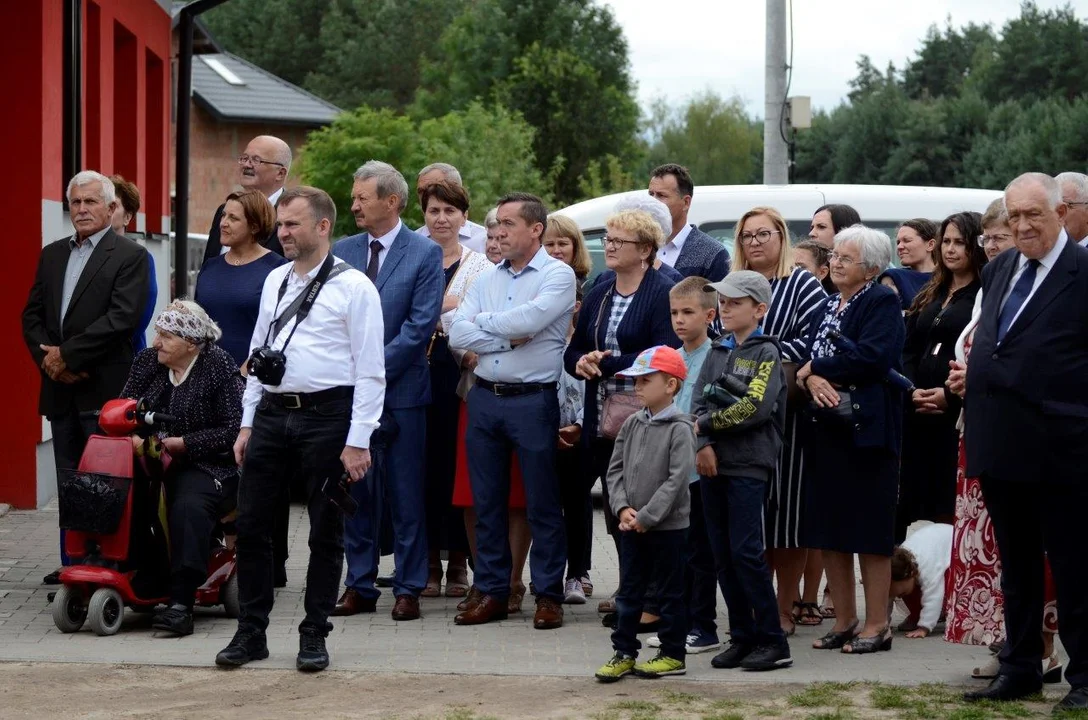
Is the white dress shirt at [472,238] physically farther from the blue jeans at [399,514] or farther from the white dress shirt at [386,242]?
the blue jeans at [399,514]

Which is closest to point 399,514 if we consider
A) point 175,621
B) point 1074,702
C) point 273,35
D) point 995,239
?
point 175,621

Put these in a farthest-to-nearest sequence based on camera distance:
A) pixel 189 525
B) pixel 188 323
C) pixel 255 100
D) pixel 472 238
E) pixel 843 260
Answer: pixel 255 100 → pixel 472 238 → pixel 188 323 → pixel 189 525 → pixel 843 260

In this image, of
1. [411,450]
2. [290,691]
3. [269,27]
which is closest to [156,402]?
[411,450]

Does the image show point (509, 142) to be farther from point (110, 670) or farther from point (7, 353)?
point (110, 670)

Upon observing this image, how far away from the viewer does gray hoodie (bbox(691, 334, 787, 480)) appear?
23.5 ft

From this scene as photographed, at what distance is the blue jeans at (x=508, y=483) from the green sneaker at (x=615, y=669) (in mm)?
1336

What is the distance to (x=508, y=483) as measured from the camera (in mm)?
8406

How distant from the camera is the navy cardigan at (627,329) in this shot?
7.97 meters

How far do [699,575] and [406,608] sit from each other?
158 cm

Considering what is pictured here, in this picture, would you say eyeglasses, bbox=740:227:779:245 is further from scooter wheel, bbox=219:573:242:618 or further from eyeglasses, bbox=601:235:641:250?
scooter wheel, bbox=219:573:242:618

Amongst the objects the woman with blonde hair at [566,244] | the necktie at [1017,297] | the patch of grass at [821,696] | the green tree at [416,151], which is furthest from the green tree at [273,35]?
the necktie at [1017,297]

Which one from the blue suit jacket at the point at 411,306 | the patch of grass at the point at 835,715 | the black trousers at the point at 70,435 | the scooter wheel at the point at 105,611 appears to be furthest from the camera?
the black trousers at the point at 70,435

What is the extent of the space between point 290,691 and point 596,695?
47.8 inches

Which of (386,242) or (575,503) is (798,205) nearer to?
(575,503)
